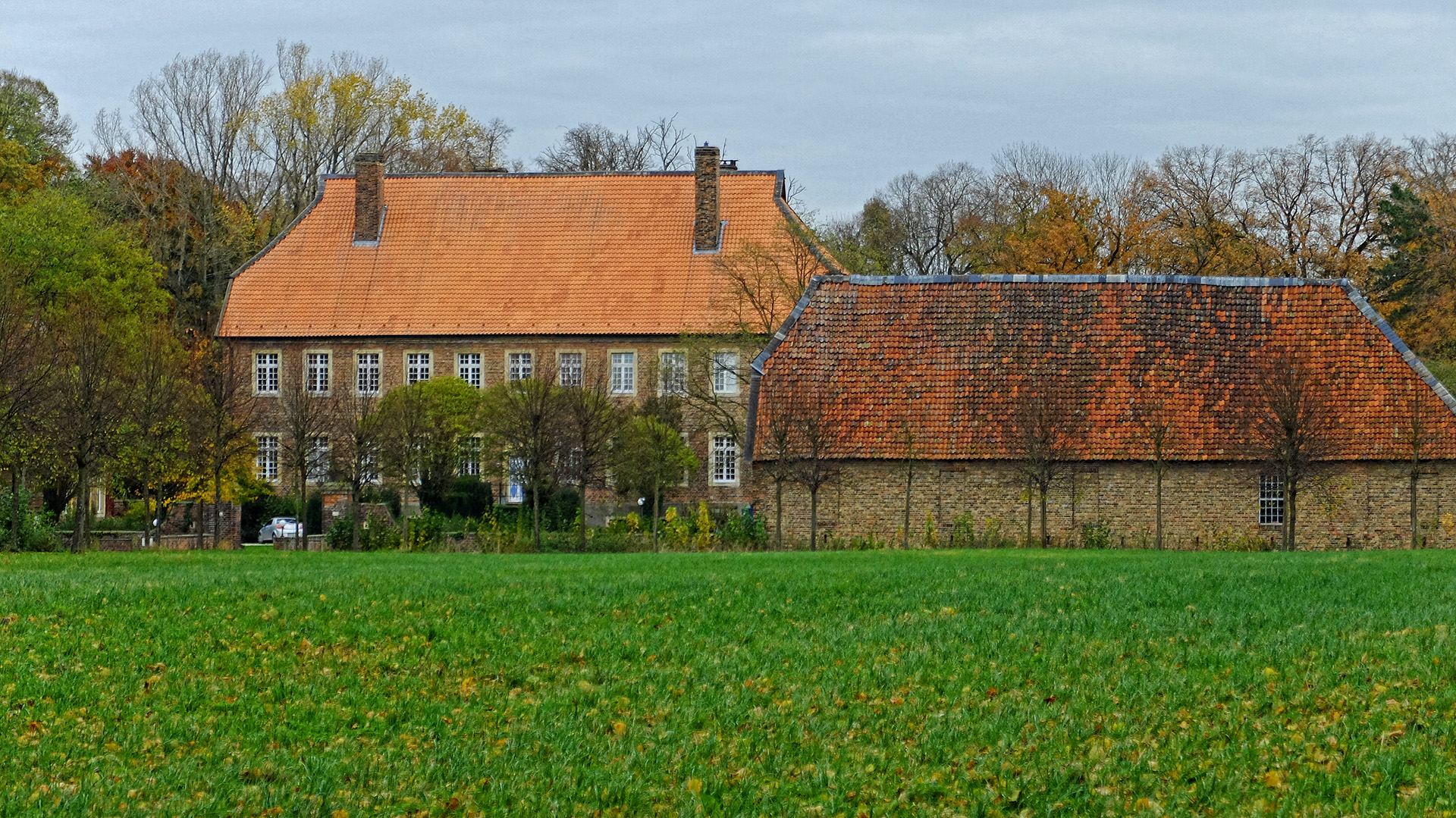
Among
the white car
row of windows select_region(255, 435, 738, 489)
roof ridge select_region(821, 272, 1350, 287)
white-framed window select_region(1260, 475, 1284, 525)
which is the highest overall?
roof ridge select_region(821, 272, 1350, 287)

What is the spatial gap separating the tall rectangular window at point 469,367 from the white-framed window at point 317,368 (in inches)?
164

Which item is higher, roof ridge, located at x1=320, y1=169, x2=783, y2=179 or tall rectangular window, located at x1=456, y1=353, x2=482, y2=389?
roof ridge, located at x1=320, y1=169, x2=783, y2=179

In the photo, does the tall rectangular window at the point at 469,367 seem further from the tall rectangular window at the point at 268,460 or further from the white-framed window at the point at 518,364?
the tall rectangular window at the point at 268,460

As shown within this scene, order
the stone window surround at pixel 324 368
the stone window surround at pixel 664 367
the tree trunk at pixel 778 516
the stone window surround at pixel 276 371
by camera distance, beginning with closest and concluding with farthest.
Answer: the tree trunk at pixel 778 516 → the stone window surround at pixel 664 367 → the stone window surround at pixel 324 368 → the stone window surround at pixel 276 371

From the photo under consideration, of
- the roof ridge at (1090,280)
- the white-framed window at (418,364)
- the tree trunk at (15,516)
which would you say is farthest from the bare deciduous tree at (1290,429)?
the white-framed window at (418,364)

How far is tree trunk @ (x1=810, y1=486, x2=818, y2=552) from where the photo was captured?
30438 mm

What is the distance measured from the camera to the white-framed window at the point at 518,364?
50.2 meters

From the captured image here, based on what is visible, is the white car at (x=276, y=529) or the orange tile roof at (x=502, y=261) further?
the orange tile roof at (x=502, y=261)

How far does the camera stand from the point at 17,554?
25500 millimetres

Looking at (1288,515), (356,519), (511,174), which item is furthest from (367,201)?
(1288,515)

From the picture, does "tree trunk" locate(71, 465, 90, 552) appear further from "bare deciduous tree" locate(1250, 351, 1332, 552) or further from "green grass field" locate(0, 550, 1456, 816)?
"bare deciduous tree" locate(1250, 351, 1332, 552)

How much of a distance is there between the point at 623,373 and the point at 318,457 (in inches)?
589

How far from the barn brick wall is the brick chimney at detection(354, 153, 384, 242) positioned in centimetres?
2537

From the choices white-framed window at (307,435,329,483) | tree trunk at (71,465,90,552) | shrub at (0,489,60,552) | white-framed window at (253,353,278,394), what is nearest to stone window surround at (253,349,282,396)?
white-framed window at (253,353,278,394)
